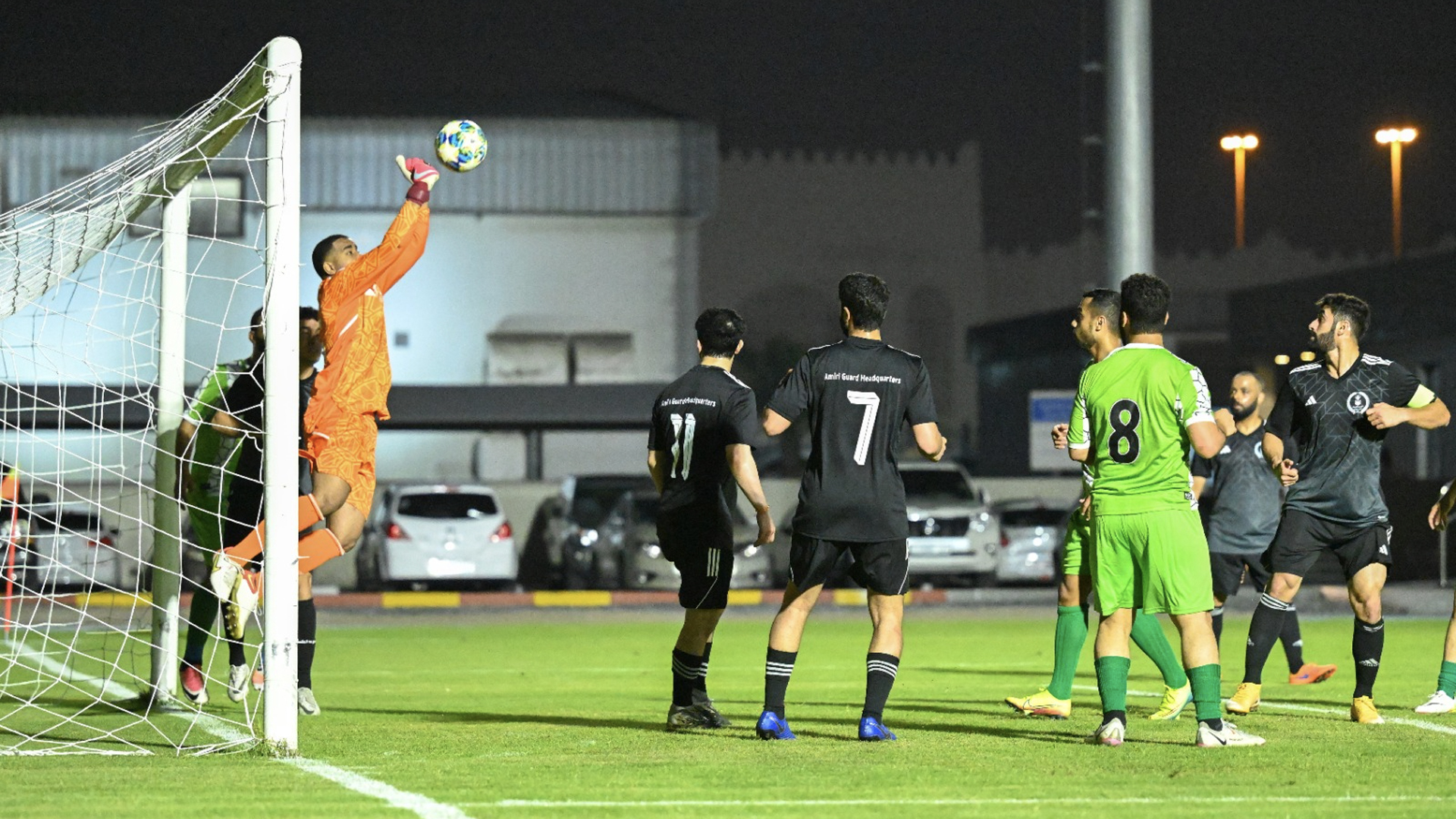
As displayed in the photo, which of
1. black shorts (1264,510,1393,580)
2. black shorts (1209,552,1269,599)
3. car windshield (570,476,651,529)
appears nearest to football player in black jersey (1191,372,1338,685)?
black shorts (1209,552,1269,599)

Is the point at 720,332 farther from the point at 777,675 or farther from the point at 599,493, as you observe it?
the point at 599,493

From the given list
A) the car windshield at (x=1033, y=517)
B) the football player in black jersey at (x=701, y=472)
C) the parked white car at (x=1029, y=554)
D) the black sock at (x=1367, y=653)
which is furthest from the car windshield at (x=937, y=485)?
the football player in black jersey at (x=701, y=472)

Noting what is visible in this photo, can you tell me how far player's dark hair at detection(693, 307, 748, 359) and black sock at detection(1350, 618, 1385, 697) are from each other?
3.53 metres

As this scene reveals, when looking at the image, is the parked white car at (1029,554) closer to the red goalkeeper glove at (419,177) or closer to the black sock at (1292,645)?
the black sock at (1292,645)

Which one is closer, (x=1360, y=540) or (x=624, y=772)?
(x=624, y=772)

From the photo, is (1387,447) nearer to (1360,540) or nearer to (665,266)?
(665,266)

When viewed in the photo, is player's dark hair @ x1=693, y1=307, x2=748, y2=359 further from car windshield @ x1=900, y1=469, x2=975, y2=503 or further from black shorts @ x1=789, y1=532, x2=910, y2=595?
car windshield @ x1=900, y1=469, x2=975, y2=503

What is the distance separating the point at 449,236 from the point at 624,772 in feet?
128

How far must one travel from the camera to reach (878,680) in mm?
8008

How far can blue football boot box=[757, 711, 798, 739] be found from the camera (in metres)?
8.05

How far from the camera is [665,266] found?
45.7m

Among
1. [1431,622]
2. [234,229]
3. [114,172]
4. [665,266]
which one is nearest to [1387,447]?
[665,266]

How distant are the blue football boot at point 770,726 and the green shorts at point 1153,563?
1.50 meters

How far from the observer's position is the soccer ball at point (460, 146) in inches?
344
